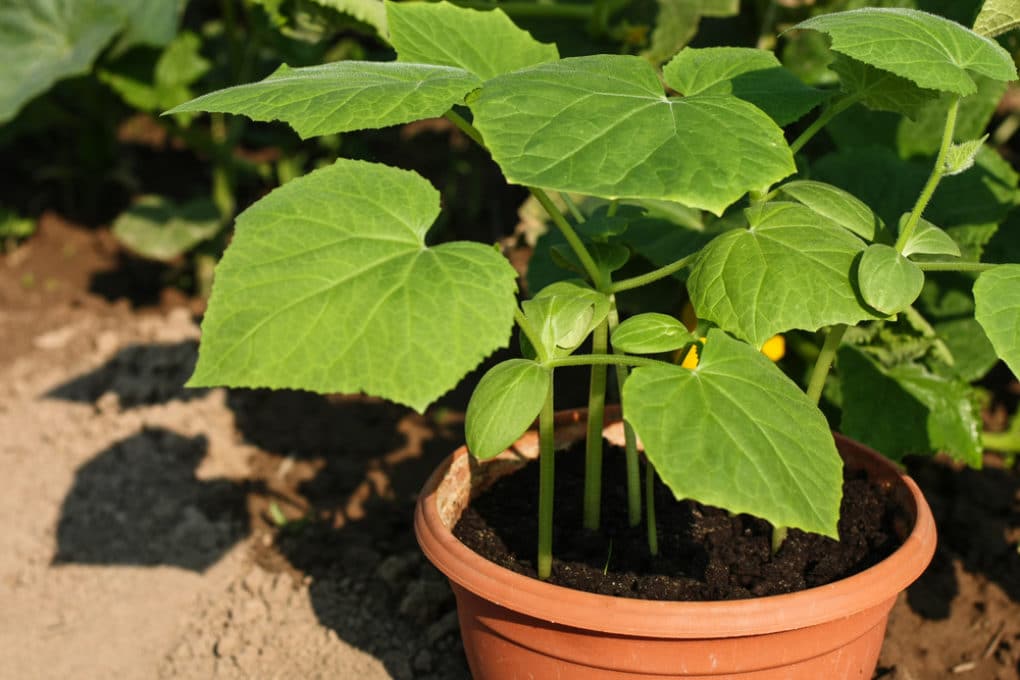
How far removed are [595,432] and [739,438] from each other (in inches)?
16.8

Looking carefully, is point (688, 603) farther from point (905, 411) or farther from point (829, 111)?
point (905, 411)

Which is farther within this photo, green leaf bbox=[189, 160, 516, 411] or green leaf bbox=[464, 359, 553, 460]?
green leaf bbox=[464, 359, 553, 460]

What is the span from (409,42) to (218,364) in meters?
0.69

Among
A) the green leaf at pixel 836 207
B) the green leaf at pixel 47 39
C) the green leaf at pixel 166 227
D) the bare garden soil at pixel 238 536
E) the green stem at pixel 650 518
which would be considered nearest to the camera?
the green leaf at pixel 836 207

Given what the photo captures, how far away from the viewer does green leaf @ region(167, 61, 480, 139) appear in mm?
1267

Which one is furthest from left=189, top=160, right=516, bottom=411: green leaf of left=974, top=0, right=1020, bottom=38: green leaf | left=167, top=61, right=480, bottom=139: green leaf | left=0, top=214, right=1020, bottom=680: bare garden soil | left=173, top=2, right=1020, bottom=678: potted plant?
left=974, top=0, right=1020, bottom=38: green leaf

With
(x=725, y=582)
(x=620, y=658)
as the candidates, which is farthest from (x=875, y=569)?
(x=620, y=658)

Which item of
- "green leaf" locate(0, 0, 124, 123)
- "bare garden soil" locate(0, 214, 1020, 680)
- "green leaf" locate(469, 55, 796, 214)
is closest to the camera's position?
"green leaf" locate(469, 55, 796, 214)

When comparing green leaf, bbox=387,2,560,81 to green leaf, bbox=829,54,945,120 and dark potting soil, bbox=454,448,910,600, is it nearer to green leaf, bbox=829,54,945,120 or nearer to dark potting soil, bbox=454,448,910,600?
green leaf, bbox=829,54,945,120

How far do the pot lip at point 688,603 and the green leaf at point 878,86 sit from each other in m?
0.62

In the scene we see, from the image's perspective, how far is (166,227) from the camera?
11.2ft

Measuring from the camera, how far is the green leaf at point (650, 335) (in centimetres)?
138

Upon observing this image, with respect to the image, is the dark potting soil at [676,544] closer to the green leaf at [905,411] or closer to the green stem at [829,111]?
the green leaf at [905,411]

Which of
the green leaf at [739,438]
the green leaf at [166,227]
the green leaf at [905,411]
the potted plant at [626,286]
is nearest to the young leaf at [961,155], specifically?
the potted plant at [626,286]
